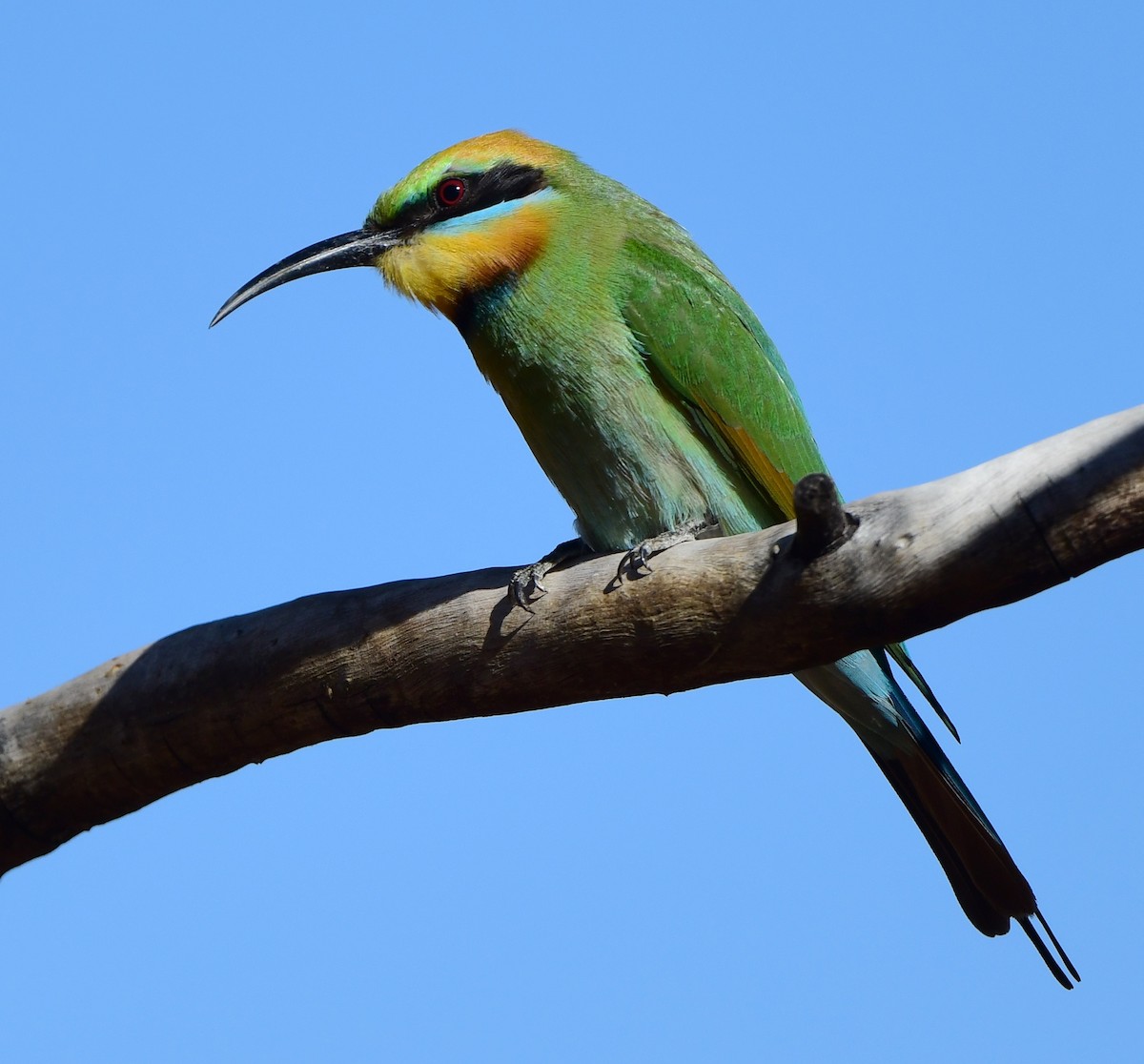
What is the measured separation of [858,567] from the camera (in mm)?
2537

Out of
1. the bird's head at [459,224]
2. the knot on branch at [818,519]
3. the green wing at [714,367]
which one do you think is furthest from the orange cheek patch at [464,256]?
the knot on branch at [818,519]

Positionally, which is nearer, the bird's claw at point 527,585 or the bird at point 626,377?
the bird's claw at point 527,585

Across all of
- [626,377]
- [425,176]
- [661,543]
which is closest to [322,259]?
[425,176]

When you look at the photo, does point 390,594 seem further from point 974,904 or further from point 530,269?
point 974,904

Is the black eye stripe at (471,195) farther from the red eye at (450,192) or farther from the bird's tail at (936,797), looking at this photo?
the bird's tail at (936,797)

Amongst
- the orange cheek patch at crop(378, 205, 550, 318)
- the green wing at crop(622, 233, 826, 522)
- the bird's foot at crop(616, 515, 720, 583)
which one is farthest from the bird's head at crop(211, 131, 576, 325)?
the bird's foot at crop(616, 515, 720, 583)

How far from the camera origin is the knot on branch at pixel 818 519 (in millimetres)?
2434

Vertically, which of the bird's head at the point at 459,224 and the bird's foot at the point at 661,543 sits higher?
the bird's head at the point at 459,224

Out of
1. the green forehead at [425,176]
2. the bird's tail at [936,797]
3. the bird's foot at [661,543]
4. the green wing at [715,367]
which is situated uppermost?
the green forehead at [425,176]

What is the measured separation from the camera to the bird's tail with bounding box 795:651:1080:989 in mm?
3434

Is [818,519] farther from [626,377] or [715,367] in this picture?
[715,367]

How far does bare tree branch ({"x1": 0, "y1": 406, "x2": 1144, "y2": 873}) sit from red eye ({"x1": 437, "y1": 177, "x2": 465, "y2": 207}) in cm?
125

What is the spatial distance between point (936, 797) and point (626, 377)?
4.60 ft

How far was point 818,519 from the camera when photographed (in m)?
2.51
